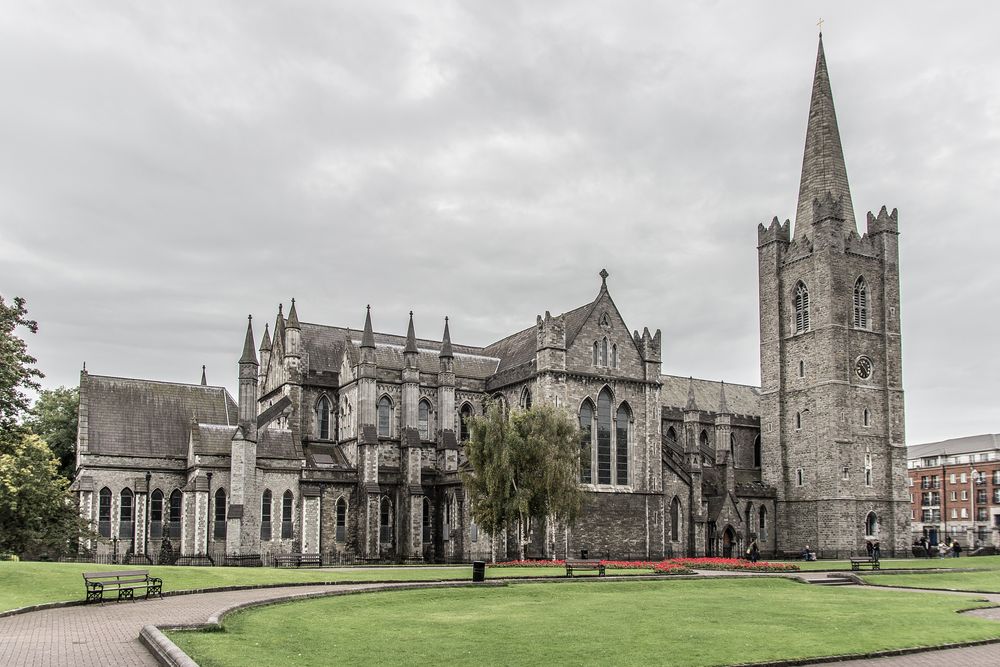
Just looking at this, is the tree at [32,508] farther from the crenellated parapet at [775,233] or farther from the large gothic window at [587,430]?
the crenellated parapet at [775,233]

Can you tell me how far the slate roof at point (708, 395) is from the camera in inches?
3287

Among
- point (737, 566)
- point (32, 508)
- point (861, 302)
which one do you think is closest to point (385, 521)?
point (32, 508)

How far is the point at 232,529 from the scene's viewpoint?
53875 mm

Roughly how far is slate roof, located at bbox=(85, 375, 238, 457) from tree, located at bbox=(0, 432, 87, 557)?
28.6 feet

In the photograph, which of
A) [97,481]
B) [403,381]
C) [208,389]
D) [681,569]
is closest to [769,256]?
[403,381]

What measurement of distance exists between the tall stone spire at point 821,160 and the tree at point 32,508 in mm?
56675

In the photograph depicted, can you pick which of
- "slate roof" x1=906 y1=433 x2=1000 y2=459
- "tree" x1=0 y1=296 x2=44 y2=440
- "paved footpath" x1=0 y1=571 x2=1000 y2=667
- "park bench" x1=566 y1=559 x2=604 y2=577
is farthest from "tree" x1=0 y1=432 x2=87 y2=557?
"slate roof" x1=906 y1=433 x2=1000 y2=459

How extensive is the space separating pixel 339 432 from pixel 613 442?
61.6ft

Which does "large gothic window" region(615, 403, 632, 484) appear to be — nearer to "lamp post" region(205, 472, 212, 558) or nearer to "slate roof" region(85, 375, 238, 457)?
"lamp post" region(205, 472, 212, 558)

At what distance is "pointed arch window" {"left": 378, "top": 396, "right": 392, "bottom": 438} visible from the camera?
2532 inches

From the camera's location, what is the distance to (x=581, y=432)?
5344cm

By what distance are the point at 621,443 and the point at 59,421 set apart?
3990 centimetres

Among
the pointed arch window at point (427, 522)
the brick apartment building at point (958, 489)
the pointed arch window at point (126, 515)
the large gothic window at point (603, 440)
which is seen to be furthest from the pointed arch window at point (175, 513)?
the brick apartment building at point (958, 489)

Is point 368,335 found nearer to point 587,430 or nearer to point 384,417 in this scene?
point 384,417
